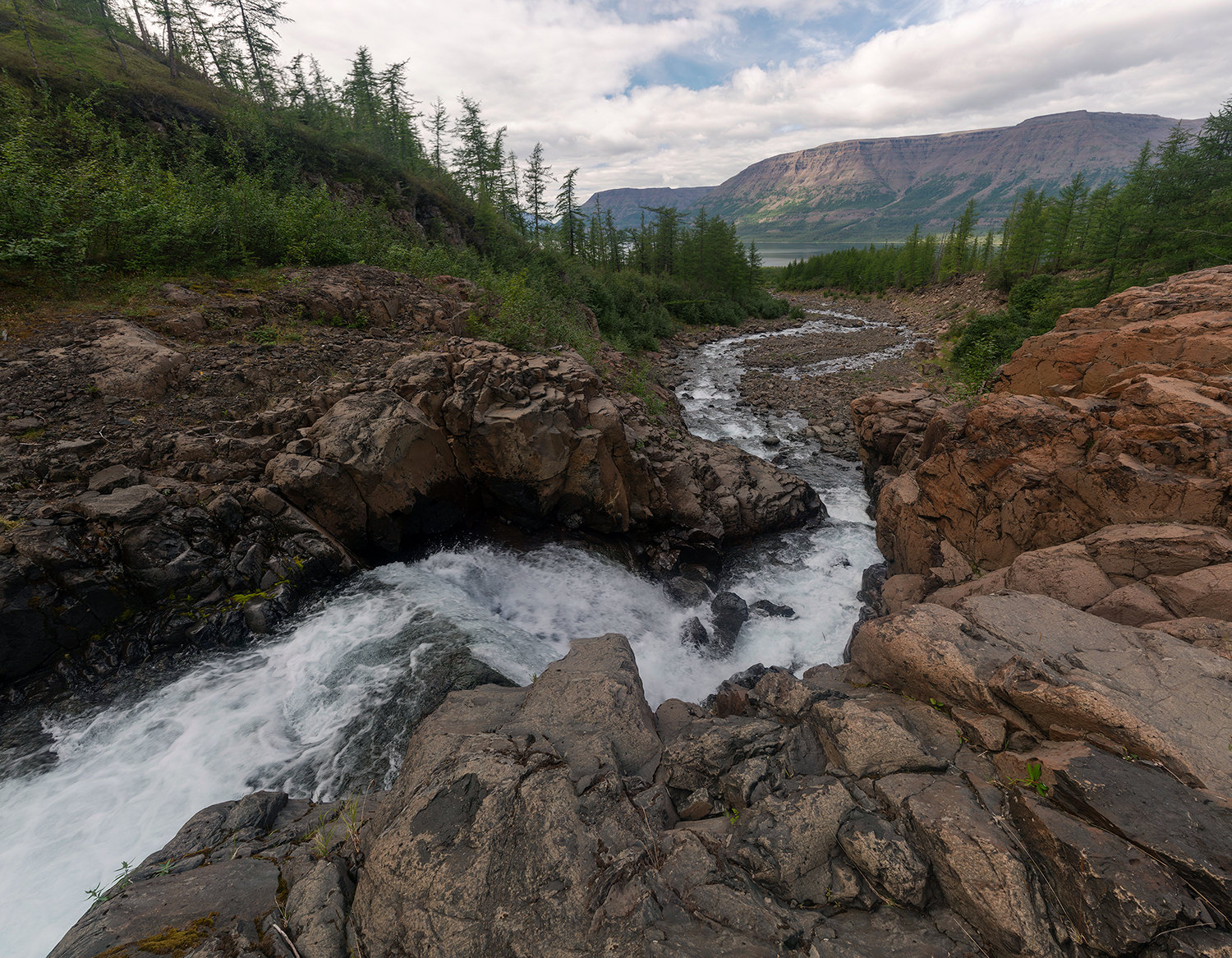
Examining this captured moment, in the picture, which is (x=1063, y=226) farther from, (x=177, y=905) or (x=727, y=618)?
(x=177, y=905)

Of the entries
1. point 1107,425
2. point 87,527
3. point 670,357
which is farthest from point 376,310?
point 670,357

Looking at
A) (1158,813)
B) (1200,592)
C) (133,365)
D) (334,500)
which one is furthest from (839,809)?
(133,365)

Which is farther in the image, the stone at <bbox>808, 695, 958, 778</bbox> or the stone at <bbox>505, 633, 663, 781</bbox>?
the stone at <bbox>505, 633, 663, 781</bbox>

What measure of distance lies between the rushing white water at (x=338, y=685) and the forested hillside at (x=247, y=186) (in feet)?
31.3

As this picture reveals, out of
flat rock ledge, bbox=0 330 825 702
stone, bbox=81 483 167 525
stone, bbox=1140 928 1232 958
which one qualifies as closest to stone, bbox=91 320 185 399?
flat rock ledge, bbox=0 330 825 702

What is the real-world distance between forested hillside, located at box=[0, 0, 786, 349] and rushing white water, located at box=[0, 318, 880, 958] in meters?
9.53

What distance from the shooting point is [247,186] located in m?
18.5

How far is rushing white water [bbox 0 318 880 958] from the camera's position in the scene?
5844 millimetres

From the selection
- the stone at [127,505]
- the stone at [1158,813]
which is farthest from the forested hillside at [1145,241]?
the stone at [127,505]

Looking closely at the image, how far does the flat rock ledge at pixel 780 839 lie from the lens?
143 inches

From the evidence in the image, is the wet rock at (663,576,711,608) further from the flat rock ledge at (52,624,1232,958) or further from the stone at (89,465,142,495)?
the stone at (89,465,142,495)

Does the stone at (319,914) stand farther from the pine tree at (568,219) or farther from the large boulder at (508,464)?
the pine tree at (568,219)

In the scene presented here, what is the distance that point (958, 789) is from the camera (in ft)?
14.8

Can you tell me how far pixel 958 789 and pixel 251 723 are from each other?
9.16 meters
